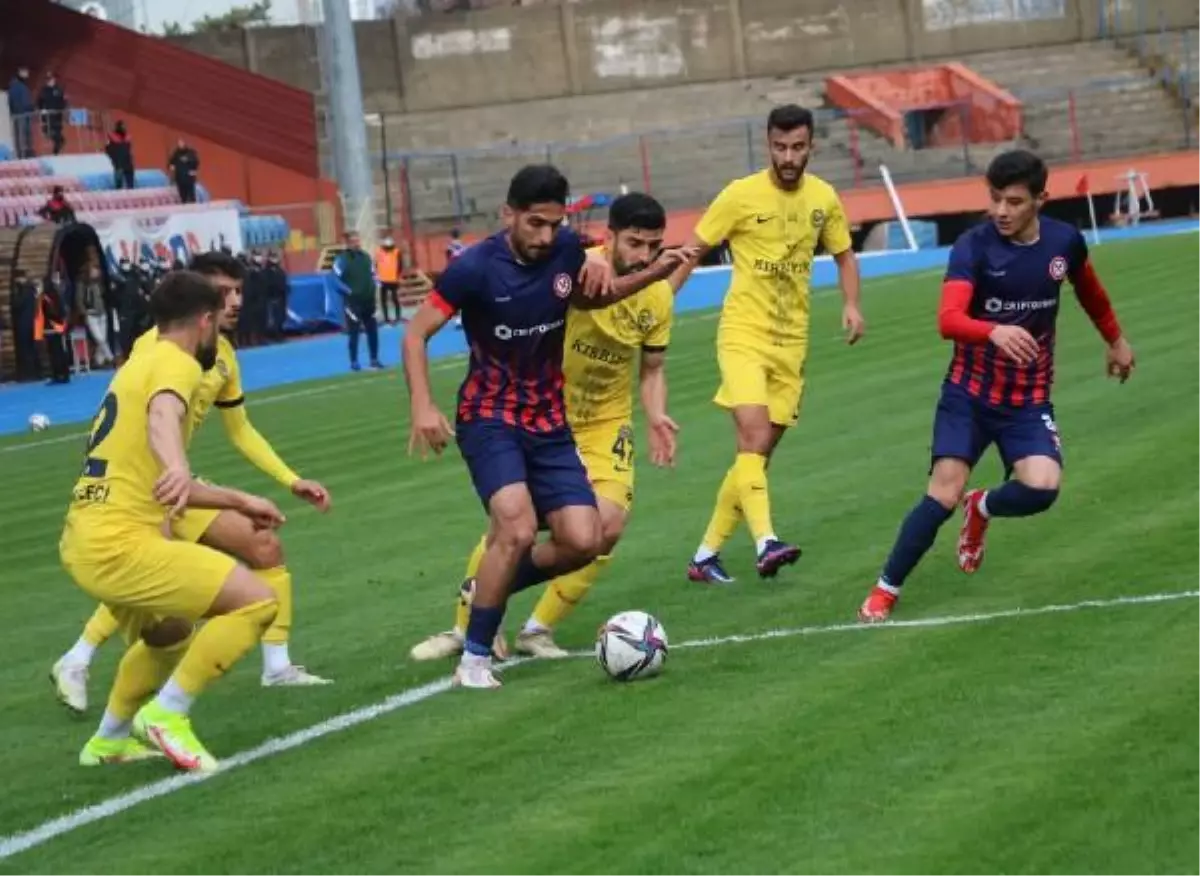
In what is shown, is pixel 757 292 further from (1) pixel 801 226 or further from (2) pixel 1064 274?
(2) pixel 1064 274

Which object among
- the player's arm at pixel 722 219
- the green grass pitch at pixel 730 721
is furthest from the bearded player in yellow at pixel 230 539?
the player's arm at pixel 722 219

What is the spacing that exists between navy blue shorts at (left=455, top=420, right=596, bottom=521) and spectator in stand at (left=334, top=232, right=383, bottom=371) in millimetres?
23428

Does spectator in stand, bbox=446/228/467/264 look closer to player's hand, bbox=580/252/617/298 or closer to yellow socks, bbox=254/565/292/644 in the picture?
yellow socks, bbox=254/565/292/644

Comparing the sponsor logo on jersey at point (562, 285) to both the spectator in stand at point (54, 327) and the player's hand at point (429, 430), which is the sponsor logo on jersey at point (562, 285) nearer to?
the player's hand at point (429, 430)

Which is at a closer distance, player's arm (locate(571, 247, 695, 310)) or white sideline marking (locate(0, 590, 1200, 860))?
white sideline marking (locate(0, 590, 1200, 860))

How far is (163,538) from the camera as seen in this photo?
8.86 m

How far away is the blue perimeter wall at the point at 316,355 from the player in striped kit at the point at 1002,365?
19640 mm

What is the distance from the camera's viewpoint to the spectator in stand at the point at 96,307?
3725 cm

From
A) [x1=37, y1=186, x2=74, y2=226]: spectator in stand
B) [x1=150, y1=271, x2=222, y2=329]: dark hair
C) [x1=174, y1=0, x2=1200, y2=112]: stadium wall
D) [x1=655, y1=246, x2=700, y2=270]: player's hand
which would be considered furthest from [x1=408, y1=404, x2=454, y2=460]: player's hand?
[x1=174, y1=0, x2=1200, y2=112]: stadium wall

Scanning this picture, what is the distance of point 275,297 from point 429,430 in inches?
1316

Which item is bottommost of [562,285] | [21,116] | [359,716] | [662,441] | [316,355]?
[316,355]

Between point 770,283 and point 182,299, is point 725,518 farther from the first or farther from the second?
point 182,299

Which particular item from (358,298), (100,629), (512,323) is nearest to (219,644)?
(512,323)

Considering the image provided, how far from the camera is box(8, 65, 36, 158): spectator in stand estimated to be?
1943 inches
